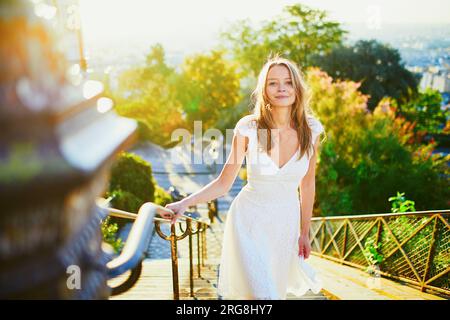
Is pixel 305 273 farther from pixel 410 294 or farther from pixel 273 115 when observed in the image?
pixel 410 294

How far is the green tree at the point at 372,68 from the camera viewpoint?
1998 cm

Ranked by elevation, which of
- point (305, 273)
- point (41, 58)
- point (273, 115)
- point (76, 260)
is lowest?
point (305, 273)

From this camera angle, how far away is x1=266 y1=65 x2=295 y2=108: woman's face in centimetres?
227

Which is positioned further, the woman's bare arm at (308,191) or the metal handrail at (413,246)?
the metal handrail at (413,246)

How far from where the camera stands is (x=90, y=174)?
0.72m

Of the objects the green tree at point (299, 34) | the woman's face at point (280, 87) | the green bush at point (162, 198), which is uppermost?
the green tree at point (299, 34)

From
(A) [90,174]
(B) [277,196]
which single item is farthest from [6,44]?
(B) [277,196]

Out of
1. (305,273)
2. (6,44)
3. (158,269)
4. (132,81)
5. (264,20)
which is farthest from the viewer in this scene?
(132,81)

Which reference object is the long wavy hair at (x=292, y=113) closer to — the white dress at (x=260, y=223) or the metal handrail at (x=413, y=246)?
the white dress at (x=260, y=223)

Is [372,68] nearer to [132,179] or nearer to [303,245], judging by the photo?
[132,179]

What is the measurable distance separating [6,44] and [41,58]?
6 centimetres

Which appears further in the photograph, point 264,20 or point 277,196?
point 264,20

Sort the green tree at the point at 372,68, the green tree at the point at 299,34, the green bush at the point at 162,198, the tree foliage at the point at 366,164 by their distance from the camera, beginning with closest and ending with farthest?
the tree foliage at the point at 366,164, the green bush at the point at 162,198, the green tree at the point at 372,68, the green tree at the point at 299,34

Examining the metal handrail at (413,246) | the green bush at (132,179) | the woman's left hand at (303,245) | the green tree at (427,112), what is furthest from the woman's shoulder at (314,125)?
the green tree at (427,112)
